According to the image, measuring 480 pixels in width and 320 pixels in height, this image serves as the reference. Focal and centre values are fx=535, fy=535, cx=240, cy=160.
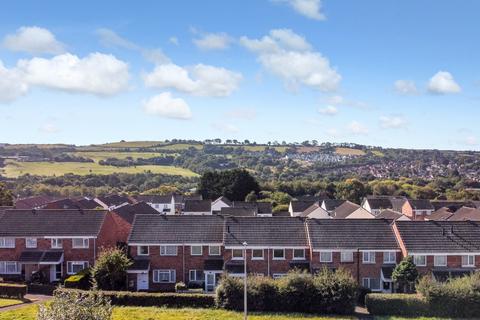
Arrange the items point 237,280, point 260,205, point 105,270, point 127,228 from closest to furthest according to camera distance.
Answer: point 237,280 → point 105,270 → point 127,228 → point 260,205

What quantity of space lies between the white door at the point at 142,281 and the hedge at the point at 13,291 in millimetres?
10014

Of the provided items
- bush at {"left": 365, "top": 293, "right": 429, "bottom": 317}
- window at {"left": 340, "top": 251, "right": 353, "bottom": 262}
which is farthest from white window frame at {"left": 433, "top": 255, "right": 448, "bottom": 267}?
bush at {"left": 365, "top": 293, "right": 429, "bottom": 317}

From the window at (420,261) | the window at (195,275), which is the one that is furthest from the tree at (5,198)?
the window at (420,261)

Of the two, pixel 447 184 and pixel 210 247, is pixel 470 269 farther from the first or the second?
pixel 447 184

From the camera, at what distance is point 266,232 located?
5241 cm

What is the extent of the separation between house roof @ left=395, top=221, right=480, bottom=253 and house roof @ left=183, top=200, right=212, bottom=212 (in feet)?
182

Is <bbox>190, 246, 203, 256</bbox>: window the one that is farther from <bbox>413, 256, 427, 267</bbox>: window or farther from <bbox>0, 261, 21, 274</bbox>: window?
<bbox>413, 256, 427, 267</bbox>: window

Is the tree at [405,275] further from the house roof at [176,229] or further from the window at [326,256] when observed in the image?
the house roof at [176,229]

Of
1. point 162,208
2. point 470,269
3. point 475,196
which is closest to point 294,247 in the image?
point 470,269

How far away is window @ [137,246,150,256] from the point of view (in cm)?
5206

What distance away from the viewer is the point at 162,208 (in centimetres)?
11925

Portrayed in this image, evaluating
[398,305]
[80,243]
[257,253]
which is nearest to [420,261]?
[398,305]

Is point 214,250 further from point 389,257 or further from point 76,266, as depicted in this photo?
point 389,257

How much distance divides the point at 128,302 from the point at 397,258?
25171 mm
